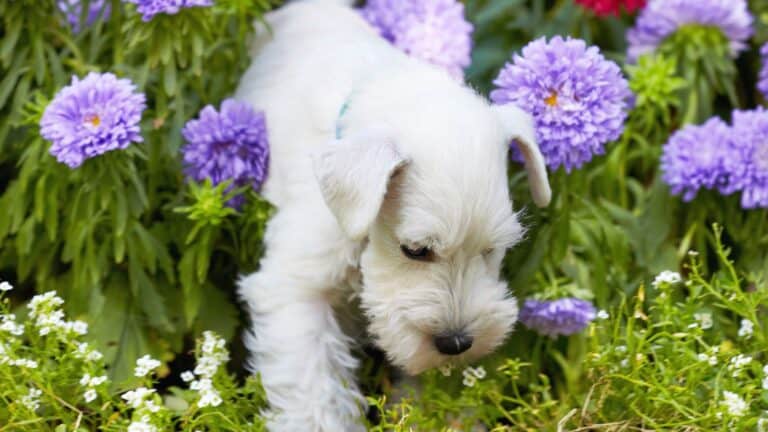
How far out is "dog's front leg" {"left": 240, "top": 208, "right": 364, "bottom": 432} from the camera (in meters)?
2.65

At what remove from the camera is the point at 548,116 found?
8.93 feet

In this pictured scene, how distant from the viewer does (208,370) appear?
8.47 feet

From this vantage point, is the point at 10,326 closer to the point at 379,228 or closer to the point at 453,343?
the point at 379,228

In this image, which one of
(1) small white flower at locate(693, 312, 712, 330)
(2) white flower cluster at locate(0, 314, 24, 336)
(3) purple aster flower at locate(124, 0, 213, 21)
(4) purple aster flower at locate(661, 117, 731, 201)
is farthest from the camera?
(4) purple aster flower at locate(661, 117, 731, 201)

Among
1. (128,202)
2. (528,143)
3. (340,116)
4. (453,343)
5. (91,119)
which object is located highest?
(528,143)

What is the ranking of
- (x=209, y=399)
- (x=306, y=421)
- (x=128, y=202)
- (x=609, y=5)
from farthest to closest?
(x=609, y=5)
(x=128, y=202)
(x=306, y=421)
(x=209, y=399)

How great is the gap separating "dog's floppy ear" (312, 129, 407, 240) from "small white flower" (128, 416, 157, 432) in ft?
1.96

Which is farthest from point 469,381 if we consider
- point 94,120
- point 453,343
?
point 94,120

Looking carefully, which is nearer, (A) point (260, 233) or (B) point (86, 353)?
(B) point (86, 353)

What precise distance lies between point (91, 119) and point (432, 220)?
97 cm

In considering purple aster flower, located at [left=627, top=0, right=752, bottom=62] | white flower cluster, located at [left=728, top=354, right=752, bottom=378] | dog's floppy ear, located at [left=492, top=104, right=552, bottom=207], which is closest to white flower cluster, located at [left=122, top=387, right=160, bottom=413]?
dog's floppy ear, located at [left=492, top=104, right=552, bottom=207]

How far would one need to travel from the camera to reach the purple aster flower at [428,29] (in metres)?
3.49

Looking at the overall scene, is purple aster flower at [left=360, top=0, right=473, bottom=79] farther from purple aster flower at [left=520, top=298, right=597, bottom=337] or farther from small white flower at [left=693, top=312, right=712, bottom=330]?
small white flower at [left=693, top=312, right=712, bottom=330]

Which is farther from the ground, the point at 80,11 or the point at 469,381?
the point at 80,11
